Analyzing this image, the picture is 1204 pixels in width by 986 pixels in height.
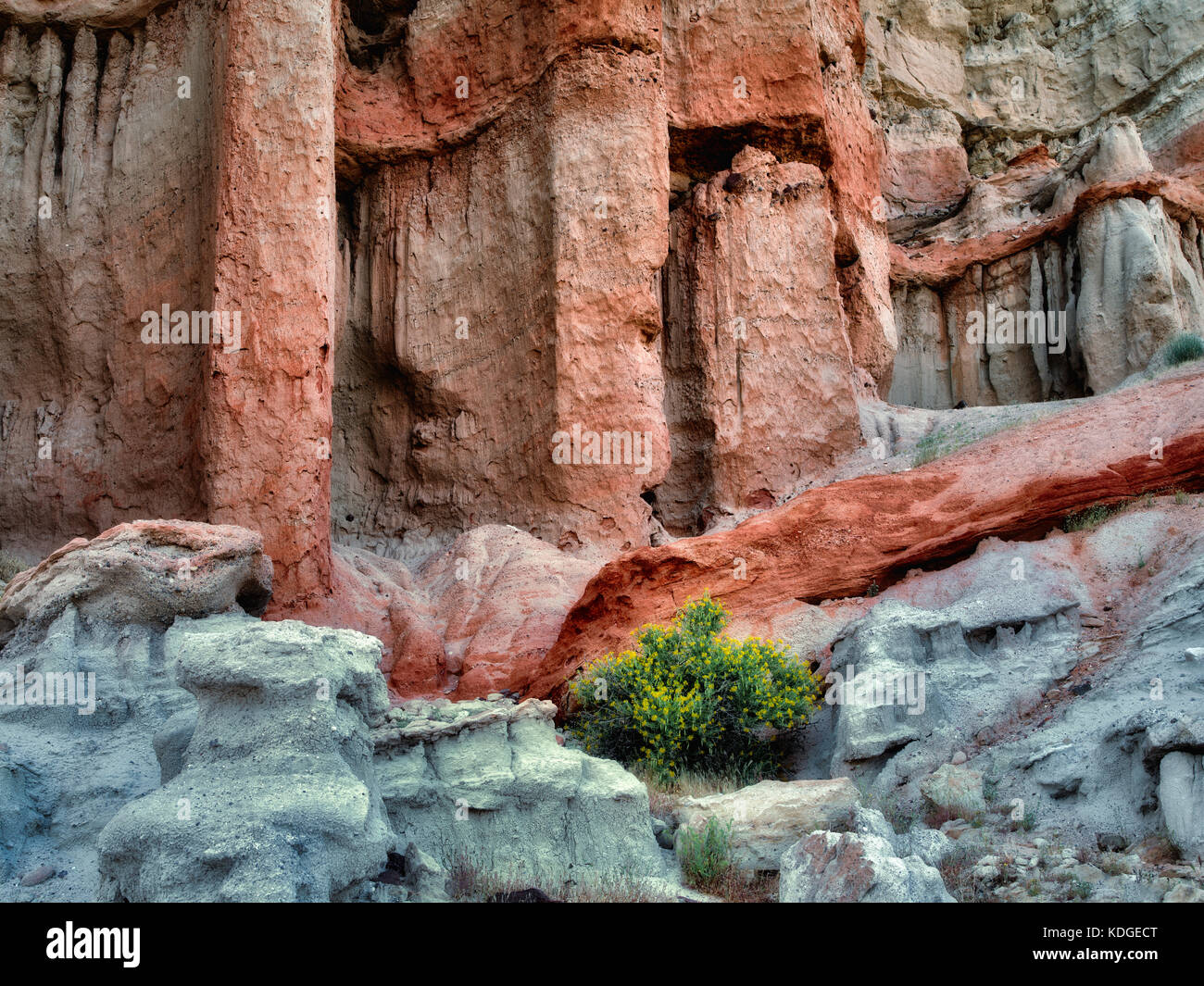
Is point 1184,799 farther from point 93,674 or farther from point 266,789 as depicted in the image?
point 93,674

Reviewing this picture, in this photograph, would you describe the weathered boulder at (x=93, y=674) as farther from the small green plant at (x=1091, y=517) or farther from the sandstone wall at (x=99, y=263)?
the small green plant at (x=1091, y=517)

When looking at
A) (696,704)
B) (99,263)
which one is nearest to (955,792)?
(696,704)

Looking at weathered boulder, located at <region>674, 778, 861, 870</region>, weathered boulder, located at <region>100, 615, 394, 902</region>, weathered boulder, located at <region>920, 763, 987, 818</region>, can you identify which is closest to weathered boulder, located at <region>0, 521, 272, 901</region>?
weathered boulder, located at <region>100, 615, 394, 902</region>

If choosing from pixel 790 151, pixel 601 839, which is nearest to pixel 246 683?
pixel 601 839

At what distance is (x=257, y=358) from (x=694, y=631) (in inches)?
206

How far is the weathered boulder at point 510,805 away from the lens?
654cm

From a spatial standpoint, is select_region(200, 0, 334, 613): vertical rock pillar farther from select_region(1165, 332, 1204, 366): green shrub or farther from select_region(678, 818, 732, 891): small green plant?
select_region(1165, 332, 1204, 366): green shrub

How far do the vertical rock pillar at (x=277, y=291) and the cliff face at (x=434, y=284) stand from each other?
3cm

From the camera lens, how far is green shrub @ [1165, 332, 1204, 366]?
15578mm

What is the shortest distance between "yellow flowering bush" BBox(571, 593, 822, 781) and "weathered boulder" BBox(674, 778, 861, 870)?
1.50 metres

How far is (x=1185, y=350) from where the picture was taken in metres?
15.9

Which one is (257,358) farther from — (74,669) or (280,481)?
(74,669)

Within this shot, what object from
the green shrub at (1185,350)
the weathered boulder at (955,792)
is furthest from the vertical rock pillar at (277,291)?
the green shrub at (1185,350)

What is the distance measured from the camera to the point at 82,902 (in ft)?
17.4
